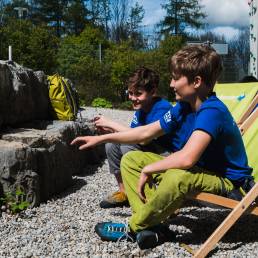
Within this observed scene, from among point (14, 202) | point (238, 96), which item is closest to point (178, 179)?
point (14, 202)

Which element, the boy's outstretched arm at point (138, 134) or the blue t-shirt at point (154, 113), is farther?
the blue t-shirt at point (154, 113)

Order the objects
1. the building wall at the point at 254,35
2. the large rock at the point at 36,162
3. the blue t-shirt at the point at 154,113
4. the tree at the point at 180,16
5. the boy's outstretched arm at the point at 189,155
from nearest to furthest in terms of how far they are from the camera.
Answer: the boy's outstretched arm at the point at 189,155 → the blue t-shirt at the point at 154,113 → the large rock at the point at 36,162 → the building wall at the point at 254,35 → the tree at the point at 180,16

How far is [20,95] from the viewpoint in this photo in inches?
205

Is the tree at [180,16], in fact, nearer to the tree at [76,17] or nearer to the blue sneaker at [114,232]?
the tree at [76,17]

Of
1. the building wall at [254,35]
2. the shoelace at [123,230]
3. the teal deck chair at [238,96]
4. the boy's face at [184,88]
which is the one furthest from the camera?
the building wall at [254,35]

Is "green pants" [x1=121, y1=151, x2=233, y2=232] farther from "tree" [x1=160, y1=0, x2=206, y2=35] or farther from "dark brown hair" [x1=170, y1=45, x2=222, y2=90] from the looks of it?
"tree" [x1=160, y1=0, x2=206, y2=35]

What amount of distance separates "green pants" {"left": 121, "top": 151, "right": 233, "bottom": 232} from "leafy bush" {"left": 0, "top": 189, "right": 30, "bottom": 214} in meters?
1.14

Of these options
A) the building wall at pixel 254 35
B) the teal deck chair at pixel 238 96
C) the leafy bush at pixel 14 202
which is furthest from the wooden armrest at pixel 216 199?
the building wall at pixel 254 35

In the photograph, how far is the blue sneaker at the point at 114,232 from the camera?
3.18m

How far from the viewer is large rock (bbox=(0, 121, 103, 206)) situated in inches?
159

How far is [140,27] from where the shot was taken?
33875 mm

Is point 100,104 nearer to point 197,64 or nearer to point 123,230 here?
point 123,230

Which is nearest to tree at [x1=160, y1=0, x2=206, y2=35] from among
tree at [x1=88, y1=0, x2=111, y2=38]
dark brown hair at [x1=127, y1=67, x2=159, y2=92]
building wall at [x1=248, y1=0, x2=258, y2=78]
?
tree at [x1=88, y1=0, x2=111, y2=38]

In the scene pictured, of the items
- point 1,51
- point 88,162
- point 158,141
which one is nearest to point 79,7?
point 1,51
